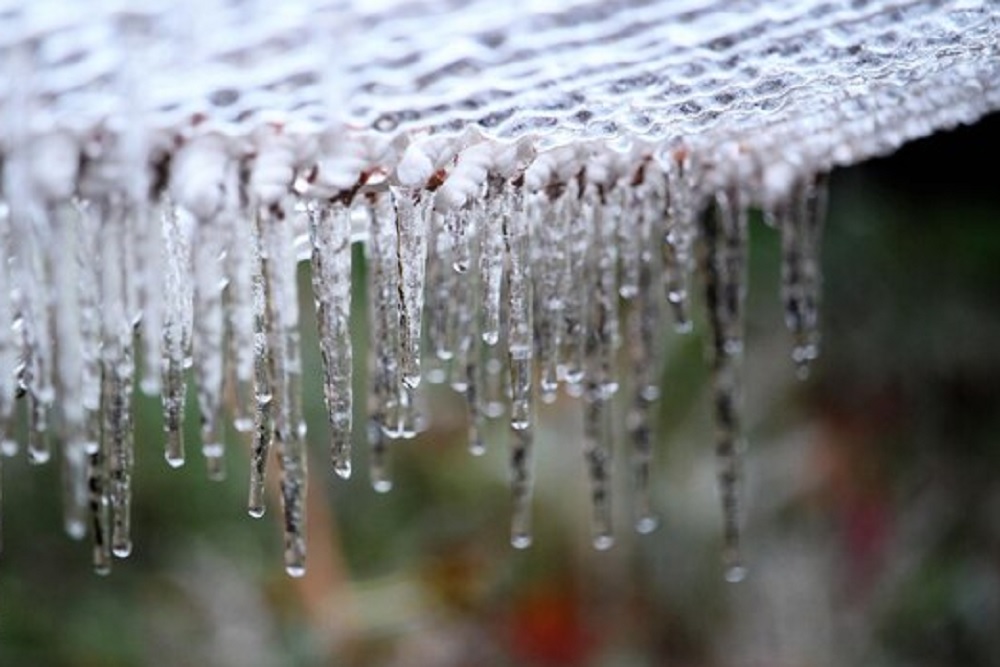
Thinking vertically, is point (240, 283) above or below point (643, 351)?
above

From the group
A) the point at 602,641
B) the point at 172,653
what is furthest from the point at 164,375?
the point at 602,641

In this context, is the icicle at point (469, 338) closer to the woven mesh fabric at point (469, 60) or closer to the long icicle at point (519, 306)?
the long icicle at point (519, 306)

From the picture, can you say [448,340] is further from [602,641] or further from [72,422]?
[602,641]

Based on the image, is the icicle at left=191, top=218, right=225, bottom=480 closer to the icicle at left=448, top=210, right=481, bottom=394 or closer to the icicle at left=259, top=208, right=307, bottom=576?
the icicle at left=259, top=208, right=307, bottom=576

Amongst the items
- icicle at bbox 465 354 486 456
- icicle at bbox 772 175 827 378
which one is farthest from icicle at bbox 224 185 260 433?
icicle at bbox 772 175 827 378

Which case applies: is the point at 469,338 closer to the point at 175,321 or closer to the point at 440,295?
the point at 440,295

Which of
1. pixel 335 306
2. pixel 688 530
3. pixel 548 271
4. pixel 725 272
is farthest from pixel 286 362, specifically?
pixel 688 530
